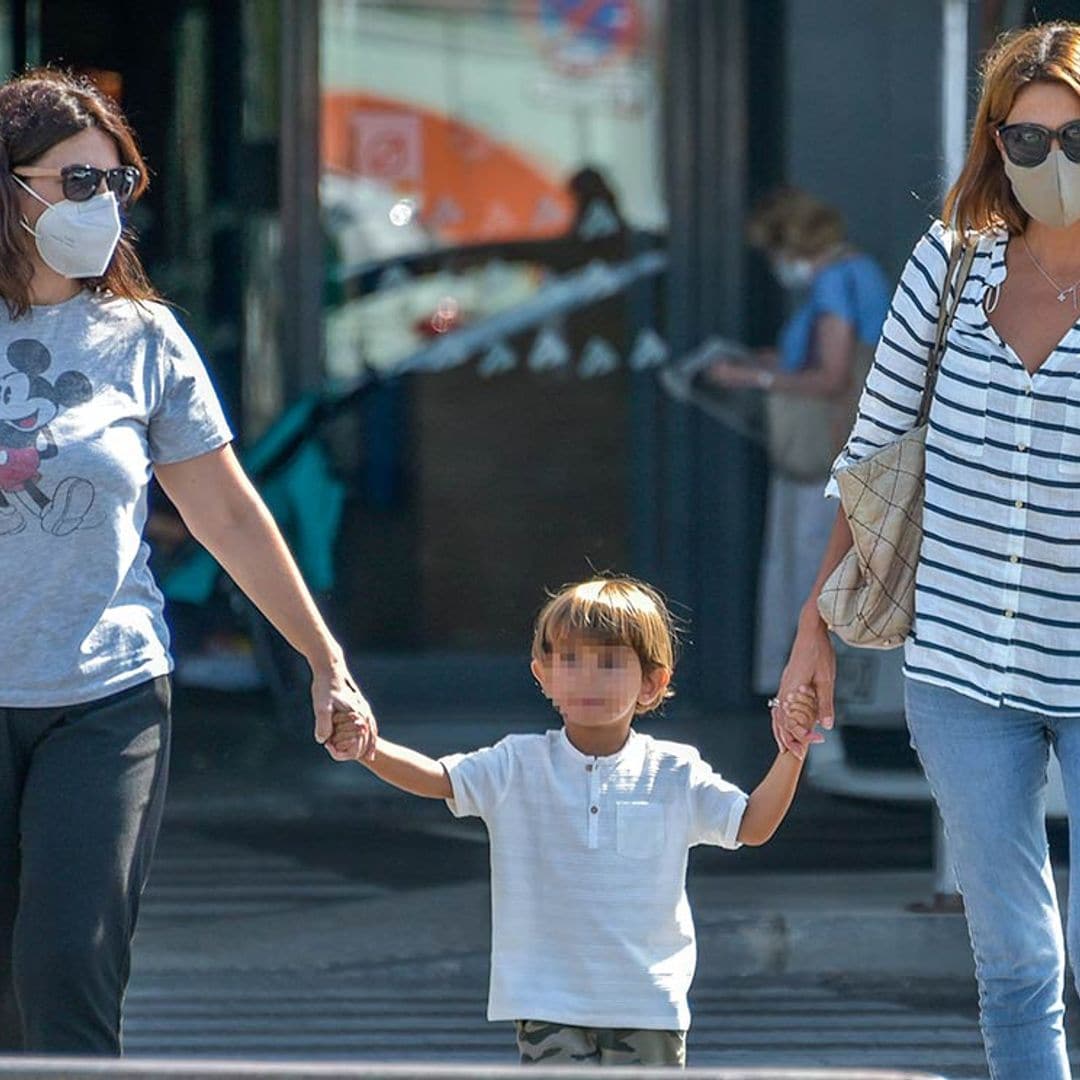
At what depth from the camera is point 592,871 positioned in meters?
3.67

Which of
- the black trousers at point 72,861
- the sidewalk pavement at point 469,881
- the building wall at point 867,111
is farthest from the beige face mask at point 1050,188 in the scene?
the building wall at point 867,111

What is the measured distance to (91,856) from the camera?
3613 mm

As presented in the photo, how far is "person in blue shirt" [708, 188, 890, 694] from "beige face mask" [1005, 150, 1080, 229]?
429 centimetres

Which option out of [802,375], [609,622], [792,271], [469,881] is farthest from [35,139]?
[792,271]

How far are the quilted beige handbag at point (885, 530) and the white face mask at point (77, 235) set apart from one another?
1.20 metres

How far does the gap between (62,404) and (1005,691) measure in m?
1.49

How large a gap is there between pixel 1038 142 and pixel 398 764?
1.36 meters

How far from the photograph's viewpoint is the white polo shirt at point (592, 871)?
364 cm

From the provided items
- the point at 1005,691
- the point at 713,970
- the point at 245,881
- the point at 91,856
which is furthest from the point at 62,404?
the point at 245,881

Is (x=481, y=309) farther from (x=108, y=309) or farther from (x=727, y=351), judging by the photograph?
(x=108, y=309)

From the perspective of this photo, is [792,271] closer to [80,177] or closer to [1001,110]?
[1001,110]

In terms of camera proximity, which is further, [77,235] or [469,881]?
[469,881]

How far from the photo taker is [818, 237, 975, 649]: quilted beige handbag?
3791 millimetres

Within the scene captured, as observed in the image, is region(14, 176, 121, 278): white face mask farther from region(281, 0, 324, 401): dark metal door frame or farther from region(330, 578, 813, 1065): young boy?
region(281, 0, 324, 401): dark metal door frame
